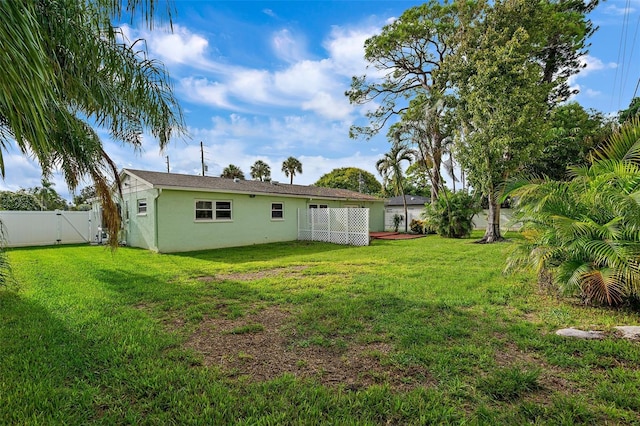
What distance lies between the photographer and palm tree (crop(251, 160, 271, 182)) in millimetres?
33156

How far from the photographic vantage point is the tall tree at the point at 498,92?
39.1 feet

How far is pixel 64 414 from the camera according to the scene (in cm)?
219

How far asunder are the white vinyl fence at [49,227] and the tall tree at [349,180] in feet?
109

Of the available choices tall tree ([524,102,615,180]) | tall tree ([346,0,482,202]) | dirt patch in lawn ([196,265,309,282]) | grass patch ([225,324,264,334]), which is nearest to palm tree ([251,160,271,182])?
tall tree ([346,0,482,202])

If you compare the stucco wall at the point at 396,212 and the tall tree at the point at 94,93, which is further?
the stucco wall at the point at 396,212

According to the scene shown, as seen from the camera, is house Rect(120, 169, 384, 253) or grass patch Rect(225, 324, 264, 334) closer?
grass patch Rect(225, 324, 264, 334)

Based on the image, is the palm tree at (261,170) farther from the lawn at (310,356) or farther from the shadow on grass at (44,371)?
the shadow on grass at (44,371)

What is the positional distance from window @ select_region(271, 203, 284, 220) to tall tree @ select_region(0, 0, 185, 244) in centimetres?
1048

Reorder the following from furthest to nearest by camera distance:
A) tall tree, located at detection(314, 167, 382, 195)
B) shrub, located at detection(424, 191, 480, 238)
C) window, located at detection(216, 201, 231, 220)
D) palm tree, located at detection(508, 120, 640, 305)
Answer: tall tree, located at detection(314, 167, 382, 195) < shrub, located at detection(424, 191, 480, 238) < window, located at detection(216, 201, 231, 220) < palm tree, located at detection(508, 120, 640, 305)

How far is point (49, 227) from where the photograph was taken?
14.9 metres

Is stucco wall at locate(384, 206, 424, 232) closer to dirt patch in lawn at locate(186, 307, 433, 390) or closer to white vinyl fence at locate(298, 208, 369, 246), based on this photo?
white vinyl fence at locate(298, 208, 369, 246)

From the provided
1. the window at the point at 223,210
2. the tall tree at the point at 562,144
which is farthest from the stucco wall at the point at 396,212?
the window at the point at 223,210

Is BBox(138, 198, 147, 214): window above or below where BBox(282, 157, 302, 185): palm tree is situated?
below

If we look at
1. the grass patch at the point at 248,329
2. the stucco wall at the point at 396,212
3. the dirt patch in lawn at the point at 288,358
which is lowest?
the dirt patch in lawn at the point at 288,358
